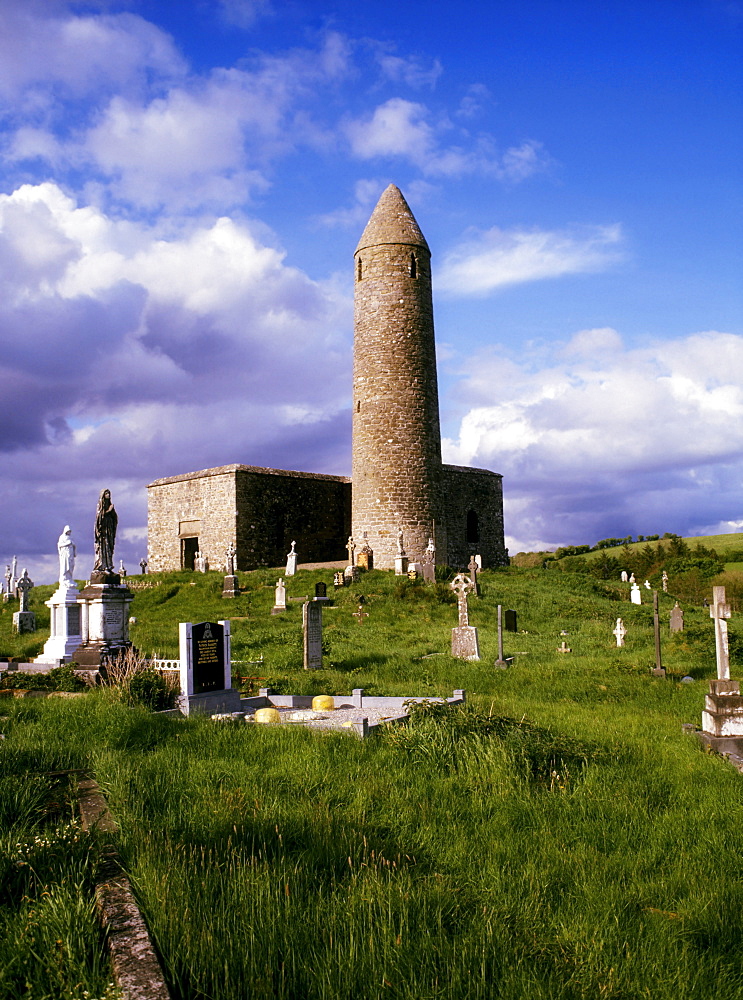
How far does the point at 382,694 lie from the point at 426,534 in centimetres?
1855

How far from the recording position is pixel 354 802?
553cm

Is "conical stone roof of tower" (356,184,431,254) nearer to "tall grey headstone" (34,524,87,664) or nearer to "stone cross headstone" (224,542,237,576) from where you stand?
"stone cross headstone" (224,542,237,576)

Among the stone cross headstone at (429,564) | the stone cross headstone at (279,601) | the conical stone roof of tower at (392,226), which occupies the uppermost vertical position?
the conical stone roof of tower at (392,226)

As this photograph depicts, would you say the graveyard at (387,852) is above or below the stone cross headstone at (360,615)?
below

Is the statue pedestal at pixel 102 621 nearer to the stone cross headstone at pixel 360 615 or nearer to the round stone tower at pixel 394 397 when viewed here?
the stone cross headstone at pixel 360 615

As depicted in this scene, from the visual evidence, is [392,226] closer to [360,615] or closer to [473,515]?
[473,515]

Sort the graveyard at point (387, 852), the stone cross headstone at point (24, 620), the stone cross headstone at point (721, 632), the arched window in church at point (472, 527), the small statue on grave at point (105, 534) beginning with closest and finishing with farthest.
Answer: the graveyard at point (387, 852) < the stone cross headstone at point (721, 632) < the small statue on grave at point (105, 534) < the stone cross headstone at point (24, 620) < the arched window in church at point (472, 527)

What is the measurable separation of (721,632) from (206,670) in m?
7.00

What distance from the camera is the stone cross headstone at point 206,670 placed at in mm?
10812

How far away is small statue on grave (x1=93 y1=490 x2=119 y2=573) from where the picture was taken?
51.6 ft

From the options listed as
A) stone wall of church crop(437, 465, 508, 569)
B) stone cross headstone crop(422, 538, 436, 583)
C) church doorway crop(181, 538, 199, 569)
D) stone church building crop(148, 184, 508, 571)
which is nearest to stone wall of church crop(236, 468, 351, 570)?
stone church building crop(148, 184, 508, 571)

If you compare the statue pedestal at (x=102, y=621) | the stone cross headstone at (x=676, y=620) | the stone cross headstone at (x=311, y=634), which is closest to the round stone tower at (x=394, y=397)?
the stone cross headstone at (x=676, y=620)

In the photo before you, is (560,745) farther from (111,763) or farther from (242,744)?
(111,763)

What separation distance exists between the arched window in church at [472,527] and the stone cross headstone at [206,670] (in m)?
27.5
